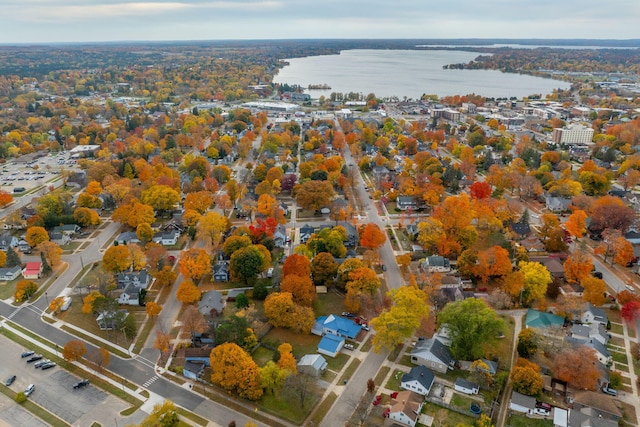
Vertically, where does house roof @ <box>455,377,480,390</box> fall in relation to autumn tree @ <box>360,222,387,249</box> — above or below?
below

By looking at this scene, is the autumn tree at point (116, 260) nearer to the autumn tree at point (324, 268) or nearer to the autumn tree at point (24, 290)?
the autumn tree at point (24, 290)

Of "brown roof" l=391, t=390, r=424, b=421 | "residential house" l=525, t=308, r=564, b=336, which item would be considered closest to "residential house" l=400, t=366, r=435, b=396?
"brown roof" l=391, t=390, r=424, b=421

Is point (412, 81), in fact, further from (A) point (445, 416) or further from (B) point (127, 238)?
(A) point (445, 416)

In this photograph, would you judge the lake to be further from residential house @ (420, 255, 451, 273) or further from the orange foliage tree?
the orange foliage tree

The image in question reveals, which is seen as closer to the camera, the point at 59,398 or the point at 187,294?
the point at 59,398

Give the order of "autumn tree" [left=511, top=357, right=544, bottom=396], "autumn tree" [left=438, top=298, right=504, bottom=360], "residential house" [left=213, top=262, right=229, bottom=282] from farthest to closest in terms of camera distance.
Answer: "residential house" [left=213, top=262, right=229, bottom=282] → "autumn tree" [left=438, top=298, right=504, bottom=360] → "autumn tree" [left=511, top=357, right=544, bottom=396]

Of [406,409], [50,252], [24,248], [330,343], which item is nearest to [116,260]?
[50,252]

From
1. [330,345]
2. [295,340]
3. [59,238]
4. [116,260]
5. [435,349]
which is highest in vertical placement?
[116,260]
